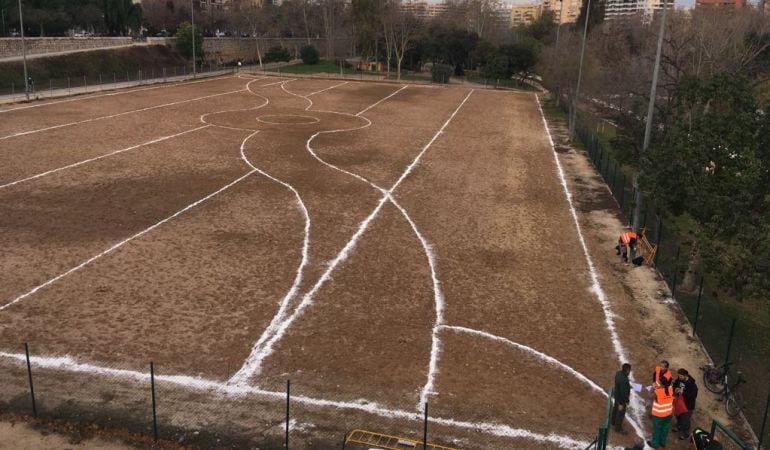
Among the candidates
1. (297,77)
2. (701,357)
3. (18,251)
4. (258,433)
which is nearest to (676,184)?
(701,357)

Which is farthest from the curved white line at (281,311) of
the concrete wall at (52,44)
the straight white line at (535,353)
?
the concrete wall at (52,44)

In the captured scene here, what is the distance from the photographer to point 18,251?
20.5 meters

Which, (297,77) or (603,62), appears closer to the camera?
(603,62)

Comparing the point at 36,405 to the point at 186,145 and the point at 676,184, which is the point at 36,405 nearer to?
the point at 676,184

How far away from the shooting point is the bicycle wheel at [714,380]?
14625 mm

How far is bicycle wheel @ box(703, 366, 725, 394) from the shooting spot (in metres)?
14.6

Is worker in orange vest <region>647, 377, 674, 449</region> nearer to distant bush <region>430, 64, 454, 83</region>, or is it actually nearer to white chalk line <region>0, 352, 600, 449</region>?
white chalk line <region>0, 352, 600, 449</region>

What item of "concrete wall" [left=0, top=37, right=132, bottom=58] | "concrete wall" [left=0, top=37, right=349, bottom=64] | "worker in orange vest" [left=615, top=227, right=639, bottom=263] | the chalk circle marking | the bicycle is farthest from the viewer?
"concrete wall" [left=0, top=37, right=349, bottom=64]

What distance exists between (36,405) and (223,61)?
102 metres

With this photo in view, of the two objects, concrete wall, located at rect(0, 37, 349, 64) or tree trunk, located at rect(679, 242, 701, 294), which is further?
concrete wall, located at rect(0, 37, 349, 64)

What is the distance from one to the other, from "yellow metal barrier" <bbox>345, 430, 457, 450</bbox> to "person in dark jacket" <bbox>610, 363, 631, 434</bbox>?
3589 mm

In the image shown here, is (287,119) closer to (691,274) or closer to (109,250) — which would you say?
(109,250)

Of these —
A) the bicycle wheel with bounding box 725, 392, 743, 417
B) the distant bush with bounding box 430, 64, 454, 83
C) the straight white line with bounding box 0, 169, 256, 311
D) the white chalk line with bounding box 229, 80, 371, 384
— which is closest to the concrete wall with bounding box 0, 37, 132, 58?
the distant bush with bounding box 430, 64, 454, 83

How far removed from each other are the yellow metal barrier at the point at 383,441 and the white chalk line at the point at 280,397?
0.78m
